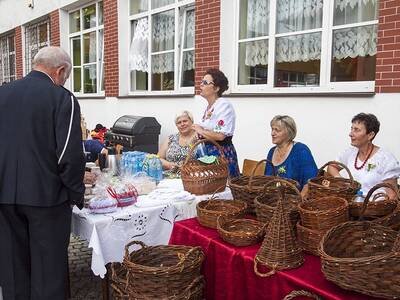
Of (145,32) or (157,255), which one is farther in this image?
(145,32)

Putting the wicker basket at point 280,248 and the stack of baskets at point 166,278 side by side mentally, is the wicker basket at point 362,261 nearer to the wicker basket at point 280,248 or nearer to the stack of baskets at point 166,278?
the wicker basket at point 280,248

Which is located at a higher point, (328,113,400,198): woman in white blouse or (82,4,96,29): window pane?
(82,4,96,29): window pane

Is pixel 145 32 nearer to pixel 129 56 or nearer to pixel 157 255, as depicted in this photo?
pixel 129 56

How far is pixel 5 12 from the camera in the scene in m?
12.1

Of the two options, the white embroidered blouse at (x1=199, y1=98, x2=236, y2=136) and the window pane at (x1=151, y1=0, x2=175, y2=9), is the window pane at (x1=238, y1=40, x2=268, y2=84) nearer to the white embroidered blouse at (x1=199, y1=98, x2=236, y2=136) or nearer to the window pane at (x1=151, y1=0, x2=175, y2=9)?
the white embroidered blouse at (x1=199, y1=98, x2=236, y2=136)

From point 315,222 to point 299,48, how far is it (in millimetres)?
3339

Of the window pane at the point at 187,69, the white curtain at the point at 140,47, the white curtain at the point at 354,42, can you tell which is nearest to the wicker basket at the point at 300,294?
the white curtain at the point at 354,42

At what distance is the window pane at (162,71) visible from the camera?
654cm

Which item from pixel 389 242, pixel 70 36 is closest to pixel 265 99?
pixel 389 242

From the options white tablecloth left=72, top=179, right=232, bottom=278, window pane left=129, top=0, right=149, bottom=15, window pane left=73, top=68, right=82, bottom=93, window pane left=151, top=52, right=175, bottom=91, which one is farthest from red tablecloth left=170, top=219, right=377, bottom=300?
window pane left=73, top=68, right=82, bottom=93

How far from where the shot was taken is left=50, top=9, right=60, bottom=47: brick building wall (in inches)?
364

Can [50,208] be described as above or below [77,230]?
above

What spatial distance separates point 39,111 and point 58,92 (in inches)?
5.8

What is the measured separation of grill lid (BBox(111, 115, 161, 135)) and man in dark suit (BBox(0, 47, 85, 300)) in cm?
383
